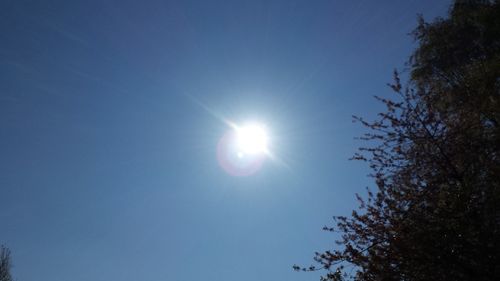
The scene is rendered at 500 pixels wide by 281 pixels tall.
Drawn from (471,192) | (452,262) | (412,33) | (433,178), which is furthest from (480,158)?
(412,33)

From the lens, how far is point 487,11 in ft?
27.2

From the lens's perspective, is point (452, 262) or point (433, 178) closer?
point (452, 262)

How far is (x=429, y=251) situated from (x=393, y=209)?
0.91 meters

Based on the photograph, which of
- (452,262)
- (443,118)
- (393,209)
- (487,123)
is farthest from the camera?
(487,123)

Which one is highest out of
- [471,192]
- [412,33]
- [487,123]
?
[412,33]

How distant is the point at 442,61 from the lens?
9867 millimetres

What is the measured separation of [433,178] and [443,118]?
1.19m

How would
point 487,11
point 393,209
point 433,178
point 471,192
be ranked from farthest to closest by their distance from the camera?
point 487,11 → point 433,178 → point 393,209 → point 471,192

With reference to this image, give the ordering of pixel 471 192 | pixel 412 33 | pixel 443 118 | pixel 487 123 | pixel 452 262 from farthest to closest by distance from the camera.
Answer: pixel 412 33 < pixel 487 123 < pixel 443 118 < pixel 471 192 < pixel 452 262

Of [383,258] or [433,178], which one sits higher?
[433,178]

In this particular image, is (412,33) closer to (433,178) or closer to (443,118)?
(443,118)

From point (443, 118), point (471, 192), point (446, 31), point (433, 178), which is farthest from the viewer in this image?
point (446, 31)

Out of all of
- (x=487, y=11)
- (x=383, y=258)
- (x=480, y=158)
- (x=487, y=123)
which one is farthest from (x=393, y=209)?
(x=487, y=11)

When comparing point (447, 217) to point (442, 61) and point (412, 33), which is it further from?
point (412, 33)
